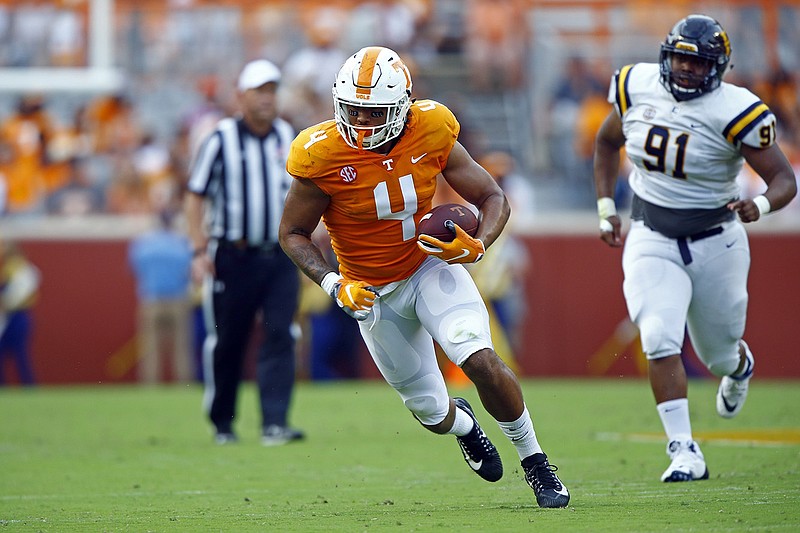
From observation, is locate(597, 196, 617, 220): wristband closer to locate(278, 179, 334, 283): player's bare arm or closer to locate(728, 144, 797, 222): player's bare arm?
locate(728, 144, 797, 222): player's bare arm

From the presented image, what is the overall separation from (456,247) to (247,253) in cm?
313

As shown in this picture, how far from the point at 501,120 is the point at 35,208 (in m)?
5.51

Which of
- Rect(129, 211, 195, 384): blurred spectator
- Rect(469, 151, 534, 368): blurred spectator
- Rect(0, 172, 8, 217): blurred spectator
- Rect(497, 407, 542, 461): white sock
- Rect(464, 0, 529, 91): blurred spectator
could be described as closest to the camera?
Rect(497, 407, 542, 461): white sock

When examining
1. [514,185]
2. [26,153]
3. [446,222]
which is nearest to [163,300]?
[26,153]

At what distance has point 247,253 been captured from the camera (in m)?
7.77

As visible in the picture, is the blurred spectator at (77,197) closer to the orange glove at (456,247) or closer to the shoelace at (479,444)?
the shoelace at (479,444)

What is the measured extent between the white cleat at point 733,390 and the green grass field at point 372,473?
0.72ft

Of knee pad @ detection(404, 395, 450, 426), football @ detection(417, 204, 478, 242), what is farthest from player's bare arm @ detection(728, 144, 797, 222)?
knee pad @ detection(404, 395, 450, 426)

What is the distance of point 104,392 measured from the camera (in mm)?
12828

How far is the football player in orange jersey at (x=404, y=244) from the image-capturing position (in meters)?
4.91

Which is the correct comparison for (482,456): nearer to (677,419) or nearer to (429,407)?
(429,407)

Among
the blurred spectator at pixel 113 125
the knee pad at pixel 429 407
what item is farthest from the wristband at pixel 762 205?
the blurred spectator at pixel 113 125

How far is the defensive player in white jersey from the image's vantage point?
5.75 metres

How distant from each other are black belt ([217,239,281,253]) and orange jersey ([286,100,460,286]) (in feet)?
8.21
